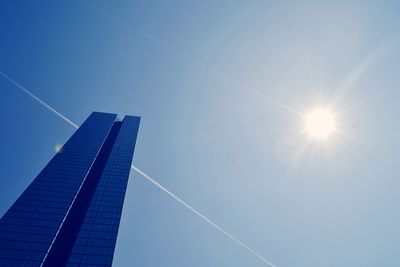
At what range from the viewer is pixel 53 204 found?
114625 mm

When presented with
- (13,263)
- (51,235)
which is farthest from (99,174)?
(13,263)

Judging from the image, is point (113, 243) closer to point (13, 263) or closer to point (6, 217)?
point (13, 263)

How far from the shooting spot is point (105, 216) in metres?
114

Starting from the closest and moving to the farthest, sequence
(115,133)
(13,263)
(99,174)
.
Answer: (13,263) → (99,174) → (115,133)

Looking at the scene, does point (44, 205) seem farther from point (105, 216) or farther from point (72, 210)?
point (105, 216)

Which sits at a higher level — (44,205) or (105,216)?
(105,216)

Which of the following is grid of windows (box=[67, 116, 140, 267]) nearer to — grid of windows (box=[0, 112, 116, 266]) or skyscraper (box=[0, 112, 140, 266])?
skyscraper (box=[0, 112, 140, 266])

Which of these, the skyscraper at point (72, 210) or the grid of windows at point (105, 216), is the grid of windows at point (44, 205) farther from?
the grid of windows at point (105, 216)

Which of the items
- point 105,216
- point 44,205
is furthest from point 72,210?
point 105,216

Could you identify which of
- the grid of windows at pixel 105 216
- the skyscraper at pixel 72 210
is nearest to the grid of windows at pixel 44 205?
the skyscraper at pixel 72 210

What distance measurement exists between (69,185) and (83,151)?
27249 mm

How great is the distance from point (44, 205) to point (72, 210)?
11.4 metres

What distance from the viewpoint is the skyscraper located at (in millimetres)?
97375

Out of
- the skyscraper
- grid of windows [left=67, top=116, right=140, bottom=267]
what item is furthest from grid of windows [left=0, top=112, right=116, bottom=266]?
grid of windows [left=67, top=116, right=140, bottom=267]
